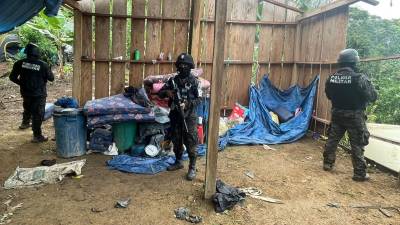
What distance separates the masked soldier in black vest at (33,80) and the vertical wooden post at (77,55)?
634mm

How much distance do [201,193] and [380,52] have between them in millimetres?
8219

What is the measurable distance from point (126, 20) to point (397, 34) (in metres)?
8.51

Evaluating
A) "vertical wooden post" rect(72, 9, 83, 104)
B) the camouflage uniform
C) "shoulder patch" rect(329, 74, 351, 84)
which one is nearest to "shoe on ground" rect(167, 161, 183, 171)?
the camouflage uniform

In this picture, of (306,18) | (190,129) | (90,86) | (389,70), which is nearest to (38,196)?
(190,129)

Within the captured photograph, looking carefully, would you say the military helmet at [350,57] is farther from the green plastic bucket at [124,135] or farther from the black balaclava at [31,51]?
the black balaclava at [31,51]

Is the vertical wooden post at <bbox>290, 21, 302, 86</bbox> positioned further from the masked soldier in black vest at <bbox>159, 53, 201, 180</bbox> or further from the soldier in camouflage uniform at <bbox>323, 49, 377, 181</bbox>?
the masked soldier in black vest at <bbox>159, 53, 201, 180</bbox>

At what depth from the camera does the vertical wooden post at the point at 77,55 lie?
7.22m

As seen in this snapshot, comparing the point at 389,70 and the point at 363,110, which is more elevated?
the point at 389,70

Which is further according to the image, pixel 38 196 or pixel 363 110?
pixel 363 110

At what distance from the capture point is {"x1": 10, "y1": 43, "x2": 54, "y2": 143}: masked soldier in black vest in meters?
6.62

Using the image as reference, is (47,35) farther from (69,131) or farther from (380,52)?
(380,52)

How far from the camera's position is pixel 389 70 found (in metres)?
9.41

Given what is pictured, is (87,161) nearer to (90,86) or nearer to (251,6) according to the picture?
(90,86)

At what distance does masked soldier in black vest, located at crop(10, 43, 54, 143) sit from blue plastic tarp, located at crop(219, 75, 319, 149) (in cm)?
381
